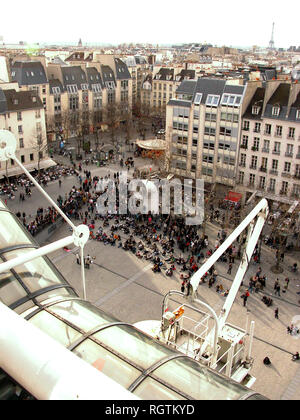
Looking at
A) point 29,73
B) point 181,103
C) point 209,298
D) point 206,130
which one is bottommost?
point 209,298

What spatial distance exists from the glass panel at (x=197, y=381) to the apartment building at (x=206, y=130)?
44.7 m

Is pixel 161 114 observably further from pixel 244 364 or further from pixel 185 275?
pixel 244 364

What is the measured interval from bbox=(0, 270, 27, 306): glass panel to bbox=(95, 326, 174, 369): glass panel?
223 centimetres

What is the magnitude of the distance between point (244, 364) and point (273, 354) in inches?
338

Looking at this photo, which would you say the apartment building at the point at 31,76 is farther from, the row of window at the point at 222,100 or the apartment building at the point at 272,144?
the apartment building at the point at 272,144

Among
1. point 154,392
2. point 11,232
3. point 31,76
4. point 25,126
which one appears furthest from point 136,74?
point 154,392

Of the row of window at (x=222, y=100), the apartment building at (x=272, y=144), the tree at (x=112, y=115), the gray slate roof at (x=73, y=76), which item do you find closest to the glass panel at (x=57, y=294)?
the apartment building at (x=272, y=144)

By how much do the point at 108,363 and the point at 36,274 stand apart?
3.62 meters

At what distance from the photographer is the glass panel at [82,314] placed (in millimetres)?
7116

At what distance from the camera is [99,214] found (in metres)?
44.6

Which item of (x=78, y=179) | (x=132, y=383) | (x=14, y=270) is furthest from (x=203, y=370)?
(x=78, y=179)

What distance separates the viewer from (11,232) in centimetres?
1013

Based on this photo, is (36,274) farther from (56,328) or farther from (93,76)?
(93,76)
